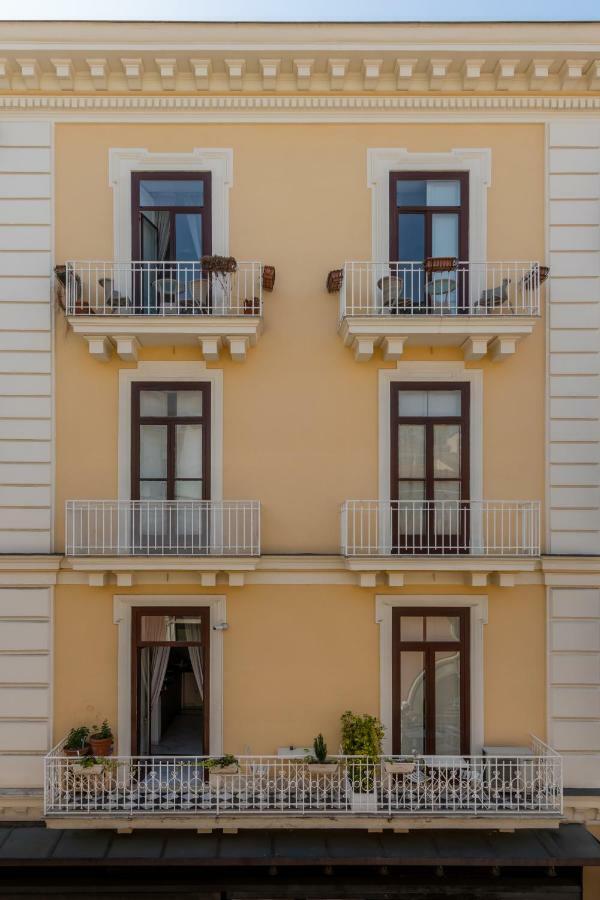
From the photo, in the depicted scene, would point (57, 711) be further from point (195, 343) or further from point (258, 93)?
point (258, 93)

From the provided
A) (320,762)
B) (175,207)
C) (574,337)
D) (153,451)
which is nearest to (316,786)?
(320,762)

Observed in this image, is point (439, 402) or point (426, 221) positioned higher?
point (426, 221)

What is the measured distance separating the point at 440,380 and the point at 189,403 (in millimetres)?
4249

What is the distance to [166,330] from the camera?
9.30 metres

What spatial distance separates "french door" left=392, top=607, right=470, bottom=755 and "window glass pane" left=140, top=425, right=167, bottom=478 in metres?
4.61

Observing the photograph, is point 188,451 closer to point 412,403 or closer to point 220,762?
point 412,403

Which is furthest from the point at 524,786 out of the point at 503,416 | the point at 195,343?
the point at 195,343

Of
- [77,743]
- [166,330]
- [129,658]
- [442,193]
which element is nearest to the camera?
[77,743]

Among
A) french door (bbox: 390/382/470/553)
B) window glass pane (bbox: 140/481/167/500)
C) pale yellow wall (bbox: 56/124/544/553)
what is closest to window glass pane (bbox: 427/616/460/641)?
french door (bbox: 390/382/470/553)

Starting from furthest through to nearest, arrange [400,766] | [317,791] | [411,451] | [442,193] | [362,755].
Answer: [442,193], [411,451], [400,766], [362,755], [317,791]

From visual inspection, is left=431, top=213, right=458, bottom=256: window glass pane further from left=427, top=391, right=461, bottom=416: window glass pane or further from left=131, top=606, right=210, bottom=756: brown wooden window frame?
left=131, top=606, right=210, bottom=756: brown wooden window frame

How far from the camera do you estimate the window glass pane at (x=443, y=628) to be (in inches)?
388

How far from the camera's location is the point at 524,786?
8812 mm

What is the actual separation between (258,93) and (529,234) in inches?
203
